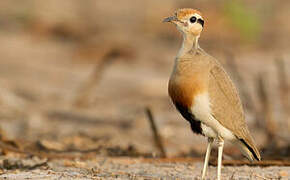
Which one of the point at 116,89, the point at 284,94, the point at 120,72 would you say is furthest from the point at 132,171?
the point at 120,72

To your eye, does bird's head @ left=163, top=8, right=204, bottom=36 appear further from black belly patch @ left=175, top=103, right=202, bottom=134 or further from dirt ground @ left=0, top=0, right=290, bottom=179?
dirt ground @ left=0, top=0, right=290, bottom=179

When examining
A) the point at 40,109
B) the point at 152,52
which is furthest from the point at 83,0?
the point at 40,109

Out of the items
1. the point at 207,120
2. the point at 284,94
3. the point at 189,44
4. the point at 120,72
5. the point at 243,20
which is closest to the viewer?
the point at 207,120

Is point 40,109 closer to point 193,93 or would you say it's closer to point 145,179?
point 145,179

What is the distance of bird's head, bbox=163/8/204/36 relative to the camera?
12.4 feet

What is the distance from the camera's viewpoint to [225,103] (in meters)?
3.80

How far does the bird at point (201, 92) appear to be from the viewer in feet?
12.0

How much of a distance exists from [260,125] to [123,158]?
8.21ft

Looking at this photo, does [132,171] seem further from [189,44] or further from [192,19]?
[192,19]

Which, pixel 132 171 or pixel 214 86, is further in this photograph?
pixel 132 171

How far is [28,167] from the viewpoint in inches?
185

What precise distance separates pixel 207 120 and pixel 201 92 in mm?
196

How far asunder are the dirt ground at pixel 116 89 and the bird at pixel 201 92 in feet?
1.57

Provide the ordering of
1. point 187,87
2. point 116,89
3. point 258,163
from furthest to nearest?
point 116,89 → point 258,163 → point 187,87
